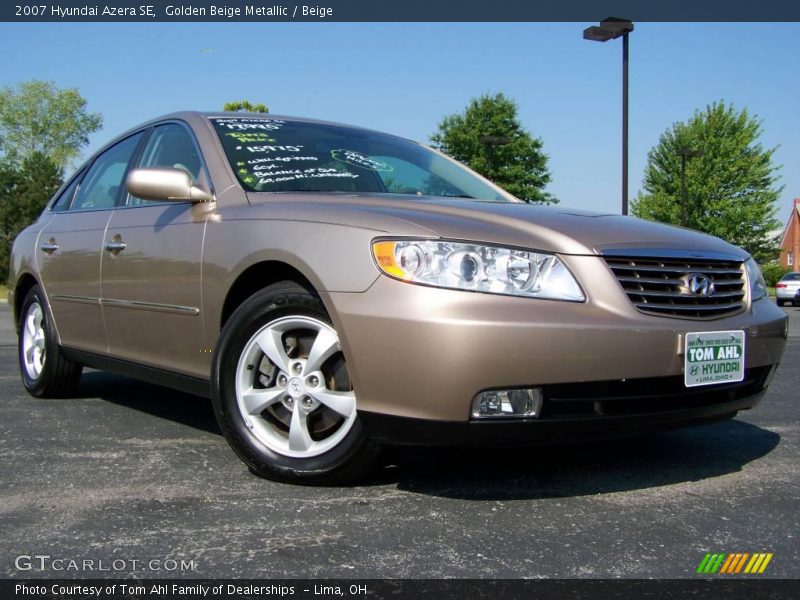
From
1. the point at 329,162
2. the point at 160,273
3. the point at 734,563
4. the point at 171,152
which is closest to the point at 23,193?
the point at 171,152

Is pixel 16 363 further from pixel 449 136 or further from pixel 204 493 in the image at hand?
pixel 449 136

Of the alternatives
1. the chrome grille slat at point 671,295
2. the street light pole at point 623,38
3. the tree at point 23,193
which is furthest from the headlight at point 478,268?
the tree at point 23,193

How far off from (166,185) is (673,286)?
2071mm

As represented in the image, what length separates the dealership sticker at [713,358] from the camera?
115 inches

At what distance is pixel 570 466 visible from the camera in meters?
3.44

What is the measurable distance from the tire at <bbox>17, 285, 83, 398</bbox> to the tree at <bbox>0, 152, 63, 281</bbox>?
41.6m

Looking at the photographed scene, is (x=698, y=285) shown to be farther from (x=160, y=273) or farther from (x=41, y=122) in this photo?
(x=41, y=122)

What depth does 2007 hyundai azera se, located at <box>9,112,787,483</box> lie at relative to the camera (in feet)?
8.87

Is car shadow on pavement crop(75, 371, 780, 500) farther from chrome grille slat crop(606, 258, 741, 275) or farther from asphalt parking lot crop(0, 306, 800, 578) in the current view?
chrome grille slat crop(606, 258, 741, 275)

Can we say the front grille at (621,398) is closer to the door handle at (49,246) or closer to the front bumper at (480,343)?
the front bumper at (480,343)

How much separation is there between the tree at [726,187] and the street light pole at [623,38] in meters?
31.3

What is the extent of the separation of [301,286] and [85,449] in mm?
1422

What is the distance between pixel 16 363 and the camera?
721 cm
